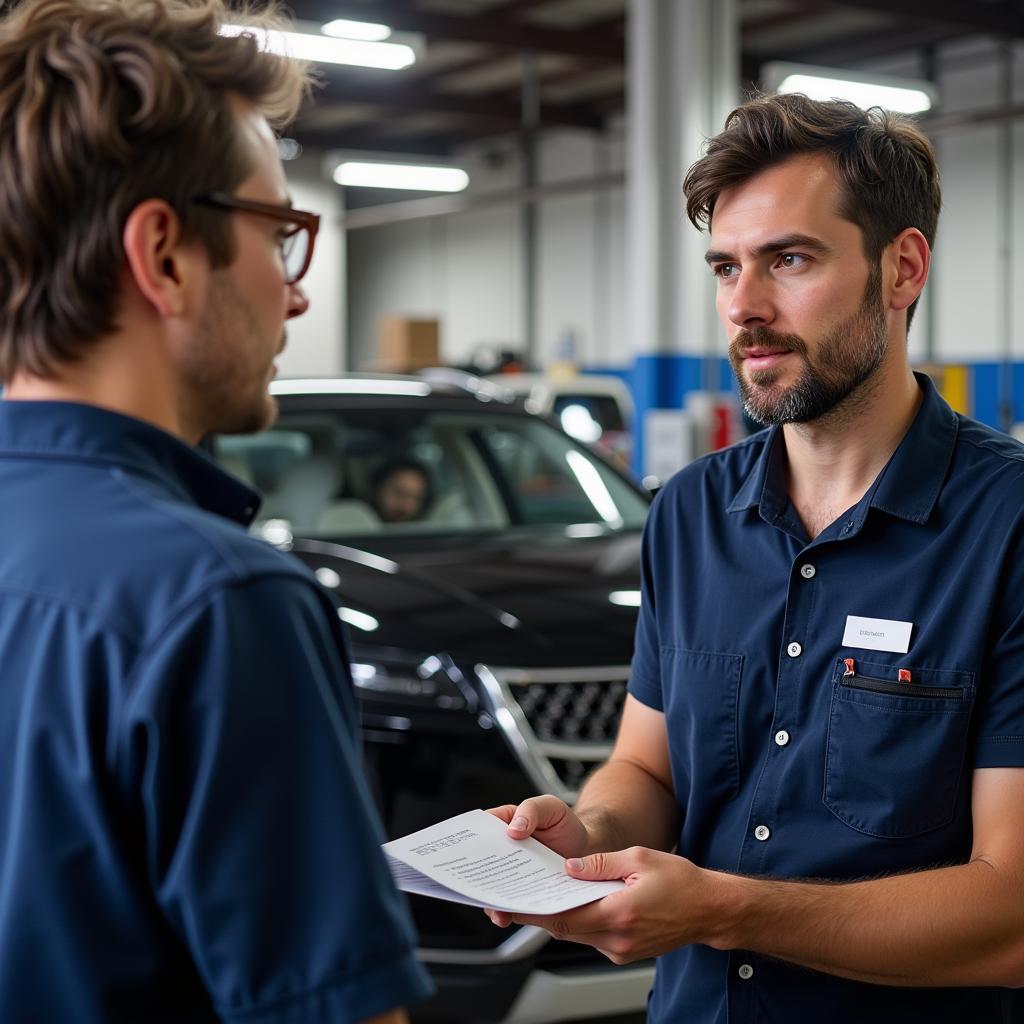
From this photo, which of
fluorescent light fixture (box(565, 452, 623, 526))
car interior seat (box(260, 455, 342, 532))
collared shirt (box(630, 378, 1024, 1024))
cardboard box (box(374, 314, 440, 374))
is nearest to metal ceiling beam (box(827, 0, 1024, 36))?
cardboard box (box(374, 314, 440, 374))

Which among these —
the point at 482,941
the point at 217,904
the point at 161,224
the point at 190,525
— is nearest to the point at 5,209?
the point at 161,224

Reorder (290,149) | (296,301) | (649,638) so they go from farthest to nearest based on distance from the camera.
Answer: (290,149) → (649,638) → (296,301)

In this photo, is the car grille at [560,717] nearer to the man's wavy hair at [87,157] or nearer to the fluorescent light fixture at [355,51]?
the man's wavy hair at [87,157]

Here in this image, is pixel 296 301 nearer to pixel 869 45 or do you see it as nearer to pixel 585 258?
pixel 869 45

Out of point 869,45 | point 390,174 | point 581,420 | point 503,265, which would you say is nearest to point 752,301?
point 581,420

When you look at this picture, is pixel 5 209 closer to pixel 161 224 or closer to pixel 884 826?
pixel 161 224

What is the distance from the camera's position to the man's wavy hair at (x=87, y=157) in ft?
3.39

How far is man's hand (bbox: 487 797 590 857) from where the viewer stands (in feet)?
5.50

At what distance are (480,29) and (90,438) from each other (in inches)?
477

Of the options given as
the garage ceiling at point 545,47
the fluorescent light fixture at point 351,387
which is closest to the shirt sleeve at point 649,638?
the fluorescent light fixture at point 351,387

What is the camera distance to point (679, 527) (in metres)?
1.92

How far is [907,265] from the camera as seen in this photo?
6.05ft

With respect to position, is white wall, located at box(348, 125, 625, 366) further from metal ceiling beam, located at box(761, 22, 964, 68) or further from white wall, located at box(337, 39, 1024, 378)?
metal ceiling beam, located at box(761, 22, 964, 68)

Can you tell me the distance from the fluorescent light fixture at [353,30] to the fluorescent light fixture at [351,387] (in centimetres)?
540
